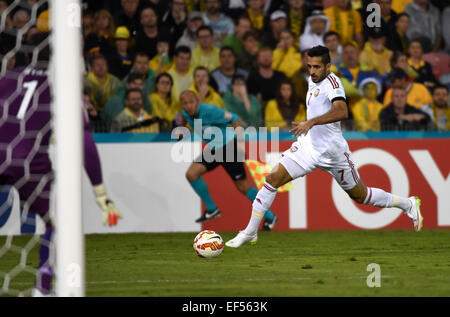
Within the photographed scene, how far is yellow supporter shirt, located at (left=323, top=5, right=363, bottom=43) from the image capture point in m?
13.7

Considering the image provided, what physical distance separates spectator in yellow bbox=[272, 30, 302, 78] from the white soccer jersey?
4207 mm

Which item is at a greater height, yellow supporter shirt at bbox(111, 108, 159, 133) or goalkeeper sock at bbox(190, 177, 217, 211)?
yellow supporter shirt at bbox(111, 108, 159, 133)

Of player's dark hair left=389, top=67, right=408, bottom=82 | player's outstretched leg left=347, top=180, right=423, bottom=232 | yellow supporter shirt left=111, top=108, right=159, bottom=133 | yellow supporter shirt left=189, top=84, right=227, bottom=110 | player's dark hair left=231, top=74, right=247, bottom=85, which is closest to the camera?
player's outstretched leg left=347, top=180, right=423, bottom=232

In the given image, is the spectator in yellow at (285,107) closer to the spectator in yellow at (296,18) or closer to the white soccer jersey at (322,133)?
the spectator in yellow at (296,18)

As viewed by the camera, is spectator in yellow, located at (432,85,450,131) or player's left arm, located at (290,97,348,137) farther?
spectator in yellow, located at (432,85,450,131)

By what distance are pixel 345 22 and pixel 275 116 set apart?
2.48 meters

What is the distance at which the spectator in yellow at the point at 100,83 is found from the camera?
12.2 meters

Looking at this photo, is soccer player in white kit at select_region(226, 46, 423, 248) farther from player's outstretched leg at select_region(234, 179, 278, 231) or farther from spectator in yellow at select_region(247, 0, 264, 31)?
spectator in yellow at select_region(247, 0, 264, 31)

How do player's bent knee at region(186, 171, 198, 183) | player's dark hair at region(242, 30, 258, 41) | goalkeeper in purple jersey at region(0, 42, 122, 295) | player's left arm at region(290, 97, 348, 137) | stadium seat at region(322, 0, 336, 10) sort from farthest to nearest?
stadium seat at region(322, 0, 336, 10), player's dark hair at region(242, 30, 258, 41), player's bent knee at region(186, 171, 198, 183), player's left arm at region(290, 97, 348, 137), goalkeeper in purple jersey at region(0, 42, 122, 295)

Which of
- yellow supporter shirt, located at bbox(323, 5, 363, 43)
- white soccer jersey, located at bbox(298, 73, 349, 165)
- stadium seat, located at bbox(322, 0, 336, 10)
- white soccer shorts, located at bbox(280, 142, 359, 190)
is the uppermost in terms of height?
stadium seat, located at bbox(322, 0, 336, 10)

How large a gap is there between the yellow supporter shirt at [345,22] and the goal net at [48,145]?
6.77 m

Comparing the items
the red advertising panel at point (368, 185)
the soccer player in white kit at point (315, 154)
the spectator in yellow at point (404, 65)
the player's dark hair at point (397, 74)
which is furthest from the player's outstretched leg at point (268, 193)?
the spectator in yellow at point (404, 65)

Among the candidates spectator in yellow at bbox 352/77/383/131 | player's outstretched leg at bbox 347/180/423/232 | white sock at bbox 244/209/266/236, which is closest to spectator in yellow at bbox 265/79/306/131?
spectator in yellow at bbox 352/77/383/131

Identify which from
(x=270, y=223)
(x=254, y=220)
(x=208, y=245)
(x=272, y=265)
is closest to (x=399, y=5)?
(x=270, y=223)
